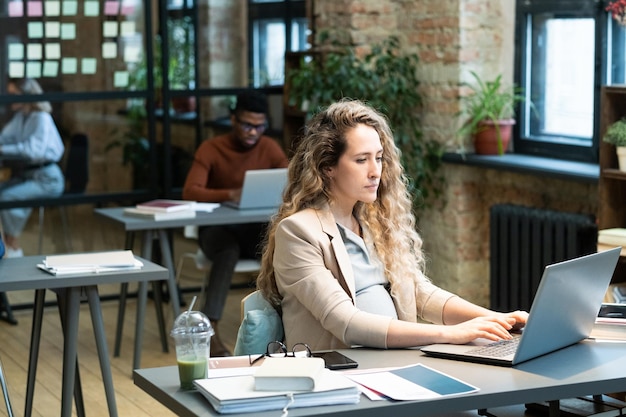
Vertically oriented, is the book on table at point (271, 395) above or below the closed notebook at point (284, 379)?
below

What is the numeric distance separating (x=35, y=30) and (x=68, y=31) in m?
0.19

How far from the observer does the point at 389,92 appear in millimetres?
6145

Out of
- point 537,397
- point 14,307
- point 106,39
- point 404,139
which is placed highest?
point 106,39

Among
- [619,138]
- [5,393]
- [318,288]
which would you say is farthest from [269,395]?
[619,138]

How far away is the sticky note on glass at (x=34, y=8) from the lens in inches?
255

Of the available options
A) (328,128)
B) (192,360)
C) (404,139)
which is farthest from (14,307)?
(192,360)

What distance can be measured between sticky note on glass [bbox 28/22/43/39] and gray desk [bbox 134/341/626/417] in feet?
13.7

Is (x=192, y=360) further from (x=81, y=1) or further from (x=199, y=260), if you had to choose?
(x=81, y=1)

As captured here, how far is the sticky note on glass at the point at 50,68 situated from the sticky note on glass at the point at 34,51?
2.2 inches

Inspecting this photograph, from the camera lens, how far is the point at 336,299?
3.04 meters

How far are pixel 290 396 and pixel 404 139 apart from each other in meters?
3.94

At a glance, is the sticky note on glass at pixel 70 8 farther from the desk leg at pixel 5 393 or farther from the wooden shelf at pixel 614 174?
the wooden shelf at pixel 614 174

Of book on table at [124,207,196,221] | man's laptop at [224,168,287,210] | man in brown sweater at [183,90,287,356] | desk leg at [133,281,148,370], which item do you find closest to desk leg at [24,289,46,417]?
desk leg at [133,281,148,370]

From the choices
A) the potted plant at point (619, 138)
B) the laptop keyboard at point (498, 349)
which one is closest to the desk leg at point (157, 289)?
the potted plant at point (619, 138)
